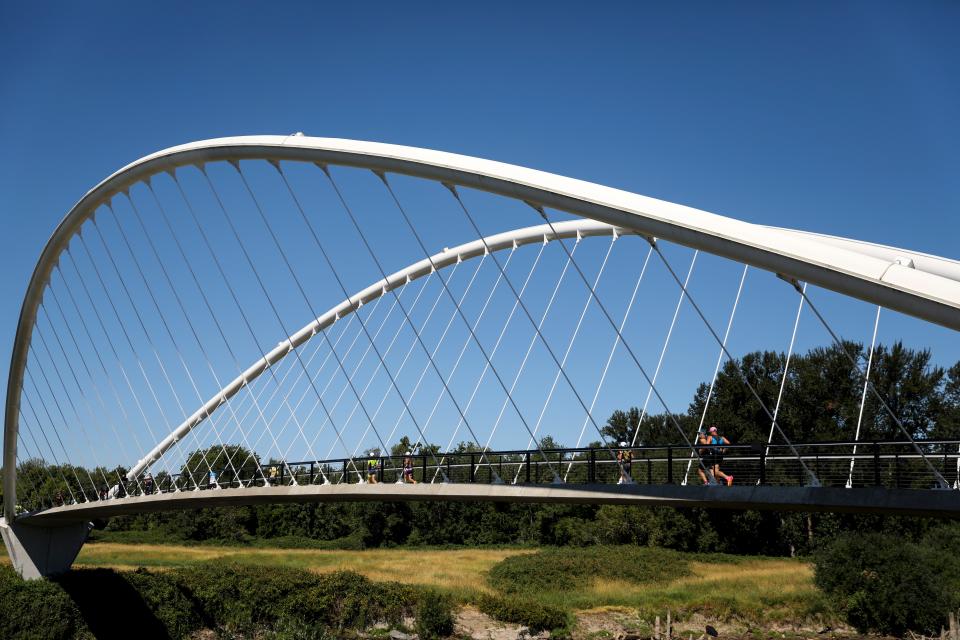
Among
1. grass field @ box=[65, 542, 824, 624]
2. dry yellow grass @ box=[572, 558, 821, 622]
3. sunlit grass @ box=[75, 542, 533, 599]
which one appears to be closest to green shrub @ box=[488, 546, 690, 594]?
grass field @ box=[65, 542, 824, 624]

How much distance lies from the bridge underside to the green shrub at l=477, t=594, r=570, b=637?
16811 mm

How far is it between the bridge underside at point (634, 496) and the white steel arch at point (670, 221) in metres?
3.24

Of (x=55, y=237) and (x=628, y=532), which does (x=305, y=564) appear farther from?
(x=55, y=237)

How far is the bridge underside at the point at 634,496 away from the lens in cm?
1257

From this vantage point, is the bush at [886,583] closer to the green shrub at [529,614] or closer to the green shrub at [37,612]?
the green shrub at [529,614]

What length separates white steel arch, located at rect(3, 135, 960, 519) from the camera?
878cm

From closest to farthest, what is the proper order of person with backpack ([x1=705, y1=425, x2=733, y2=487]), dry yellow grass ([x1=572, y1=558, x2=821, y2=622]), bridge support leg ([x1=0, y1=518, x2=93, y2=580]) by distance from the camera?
person with backpack ([x1=705, y1=425, x2=733, y2=487])
bridge support leg ([x1=0, y1=518, x2=93, y2=580])
dry yellow grass ([x1=572, y1=558, x2=821, y2=622])

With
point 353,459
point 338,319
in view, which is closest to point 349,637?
point 338,319

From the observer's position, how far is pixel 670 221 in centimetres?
1149

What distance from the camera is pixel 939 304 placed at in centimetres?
829

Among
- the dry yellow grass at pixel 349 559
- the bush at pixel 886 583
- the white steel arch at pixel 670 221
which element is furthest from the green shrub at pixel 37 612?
the bush at pixel 886 583

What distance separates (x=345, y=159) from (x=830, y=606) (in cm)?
2984

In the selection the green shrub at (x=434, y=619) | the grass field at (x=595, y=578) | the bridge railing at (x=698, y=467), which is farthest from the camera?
the grass field at (x=595, y=578)

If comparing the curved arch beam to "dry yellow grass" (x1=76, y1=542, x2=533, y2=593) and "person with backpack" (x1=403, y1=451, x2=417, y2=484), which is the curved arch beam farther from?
"dry yellow grass" (x1=76, y1=542, x2=533, y2=593)
